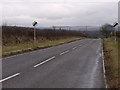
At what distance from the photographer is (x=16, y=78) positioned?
8570 millimetres

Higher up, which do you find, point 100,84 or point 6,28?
point 6,28

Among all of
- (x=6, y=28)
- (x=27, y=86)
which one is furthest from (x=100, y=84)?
(x=6, y=28)

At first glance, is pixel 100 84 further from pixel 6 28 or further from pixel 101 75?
pixel 6 28

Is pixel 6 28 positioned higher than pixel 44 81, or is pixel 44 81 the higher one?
pixel 6 28

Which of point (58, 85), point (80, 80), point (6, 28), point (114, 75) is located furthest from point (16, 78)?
point (6, 28)

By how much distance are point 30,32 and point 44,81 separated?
1330 inches

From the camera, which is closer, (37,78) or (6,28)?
(37,78)

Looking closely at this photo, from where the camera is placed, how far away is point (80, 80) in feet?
27.6

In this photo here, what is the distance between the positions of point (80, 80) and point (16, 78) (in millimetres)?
2769

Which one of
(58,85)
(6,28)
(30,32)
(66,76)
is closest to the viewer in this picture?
(58,85)

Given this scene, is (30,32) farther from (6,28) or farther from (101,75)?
(101,75)

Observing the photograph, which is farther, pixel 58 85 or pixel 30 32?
pixel 30 32

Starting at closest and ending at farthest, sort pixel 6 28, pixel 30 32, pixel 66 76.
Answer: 1. pixel 66 76
2. pixel 6 28
3. pixel 30 32

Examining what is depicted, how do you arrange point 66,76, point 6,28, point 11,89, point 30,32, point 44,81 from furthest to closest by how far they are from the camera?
1. point 30,32
2. point 6,28
3. point 66,76
4. point 44,81
5. point 11,89
